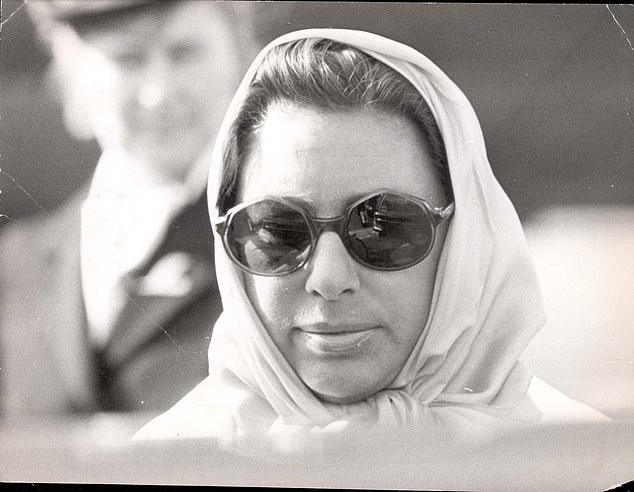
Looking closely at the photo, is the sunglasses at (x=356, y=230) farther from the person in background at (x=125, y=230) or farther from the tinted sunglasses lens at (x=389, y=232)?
the person in background at (x=125, y=230)

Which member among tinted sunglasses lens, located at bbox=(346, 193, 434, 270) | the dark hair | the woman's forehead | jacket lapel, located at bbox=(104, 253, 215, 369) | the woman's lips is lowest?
the woman's lips

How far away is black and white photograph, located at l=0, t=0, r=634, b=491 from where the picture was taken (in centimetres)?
157

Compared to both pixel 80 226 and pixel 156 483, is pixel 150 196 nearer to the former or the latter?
pixel 80 226

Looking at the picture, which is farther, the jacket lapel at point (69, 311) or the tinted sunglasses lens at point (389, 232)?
the jacket lapel at point (69, 311)

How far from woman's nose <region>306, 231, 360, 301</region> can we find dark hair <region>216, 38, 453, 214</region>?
0.22m

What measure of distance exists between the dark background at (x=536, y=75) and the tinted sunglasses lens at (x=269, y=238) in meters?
0.39

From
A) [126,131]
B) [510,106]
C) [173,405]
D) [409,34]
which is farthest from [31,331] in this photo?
[510,106]

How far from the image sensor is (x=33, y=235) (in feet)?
5.53

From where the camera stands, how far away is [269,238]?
1.57m

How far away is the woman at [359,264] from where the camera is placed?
1.55 m

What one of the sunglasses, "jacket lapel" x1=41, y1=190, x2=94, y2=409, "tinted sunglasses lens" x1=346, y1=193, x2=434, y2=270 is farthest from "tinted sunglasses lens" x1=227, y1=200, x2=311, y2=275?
"jacket lapel" x1=41, y1=190, x2=94, y2=409

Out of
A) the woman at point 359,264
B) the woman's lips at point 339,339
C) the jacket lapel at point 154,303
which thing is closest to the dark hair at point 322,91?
the woman at point 359,264

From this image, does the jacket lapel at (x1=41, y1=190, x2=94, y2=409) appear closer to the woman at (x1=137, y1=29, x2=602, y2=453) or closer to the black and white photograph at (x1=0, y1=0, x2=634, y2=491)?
the black and white photograph at (x1=0, y1=0, x2=634, y2=491)

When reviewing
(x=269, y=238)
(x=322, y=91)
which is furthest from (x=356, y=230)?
(x=322, y=91)
